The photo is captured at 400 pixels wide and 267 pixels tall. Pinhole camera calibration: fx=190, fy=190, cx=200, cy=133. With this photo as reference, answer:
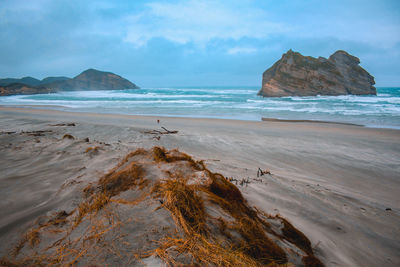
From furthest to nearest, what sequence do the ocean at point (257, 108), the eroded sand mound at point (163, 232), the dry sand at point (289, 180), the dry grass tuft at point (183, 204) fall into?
the ocean at point (257, 108)
the dry sand at point (289, 180)
the dry grass tuft at point (183, 204)
the eroded sand mound at point (163, 232)

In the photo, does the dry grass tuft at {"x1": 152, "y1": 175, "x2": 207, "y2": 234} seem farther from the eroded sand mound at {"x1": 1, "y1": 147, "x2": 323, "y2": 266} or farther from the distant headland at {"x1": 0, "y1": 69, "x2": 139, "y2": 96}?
the distant headland at {"x1": 0, "y1": 69, "x2": 139, "y2": 96}

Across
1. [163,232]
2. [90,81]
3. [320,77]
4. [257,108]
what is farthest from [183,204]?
[90,81]

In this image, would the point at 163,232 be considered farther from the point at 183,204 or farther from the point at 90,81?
the point at 90,81

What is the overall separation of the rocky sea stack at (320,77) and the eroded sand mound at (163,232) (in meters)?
45.4

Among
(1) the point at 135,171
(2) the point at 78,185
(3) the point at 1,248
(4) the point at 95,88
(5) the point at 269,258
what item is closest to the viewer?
(5) the point at 269,258

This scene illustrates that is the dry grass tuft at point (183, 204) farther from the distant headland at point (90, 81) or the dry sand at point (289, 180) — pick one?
the distant headland at point (90, 81)

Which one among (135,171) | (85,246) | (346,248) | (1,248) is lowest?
(346,248)

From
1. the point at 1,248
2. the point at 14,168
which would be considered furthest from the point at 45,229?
the point at 14,168

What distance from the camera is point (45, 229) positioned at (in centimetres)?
193

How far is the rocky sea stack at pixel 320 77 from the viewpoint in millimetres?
42156

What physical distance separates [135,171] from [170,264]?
1461 mm

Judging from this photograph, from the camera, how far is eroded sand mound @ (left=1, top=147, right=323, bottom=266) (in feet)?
4.48

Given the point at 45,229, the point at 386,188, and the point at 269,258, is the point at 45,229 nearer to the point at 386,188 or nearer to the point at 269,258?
the point at 269,258

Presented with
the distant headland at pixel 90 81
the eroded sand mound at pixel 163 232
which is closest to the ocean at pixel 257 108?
the eroded sand mound at pixel 163 232
